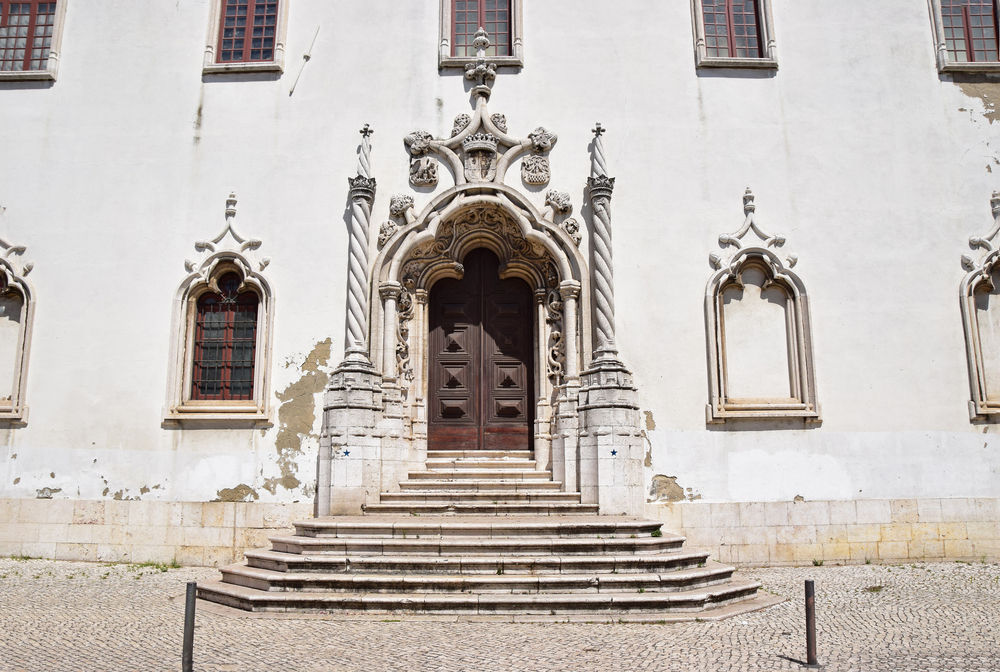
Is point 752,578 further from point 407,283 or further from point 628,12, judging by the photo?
point 628,12

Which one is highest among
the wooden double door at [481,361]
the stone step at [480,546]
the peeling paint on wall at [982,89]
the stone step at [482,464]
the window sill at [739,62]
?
the window sill at [739,62]

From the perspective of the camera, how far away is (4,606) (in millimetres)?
8000

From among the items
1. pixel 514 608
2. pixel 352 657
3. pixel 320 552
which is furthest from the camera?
pixel 320 552

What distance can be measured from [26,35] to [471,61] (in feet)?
24.8

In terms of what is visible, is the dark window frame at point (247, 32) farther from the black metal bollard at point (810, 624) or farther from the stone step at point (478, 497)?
the black metal bollard at point (810, 624)

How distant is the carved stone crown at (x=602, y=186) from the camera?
445 inches

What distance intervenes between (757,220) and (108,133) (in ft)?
33.5

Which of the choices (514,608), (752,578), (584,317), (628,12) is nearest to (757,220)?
(584,317)

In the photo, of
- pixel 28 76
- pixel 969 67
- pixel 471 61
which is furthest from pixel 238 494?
pixel 969 67

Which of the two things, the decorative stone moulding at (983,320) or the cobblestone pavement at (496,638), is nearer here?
the cobblestone pavement at (496,638)

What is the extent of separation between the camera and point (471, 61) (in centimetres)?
1205

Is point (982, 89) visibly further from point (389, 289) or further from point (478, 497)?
point (478, 497)

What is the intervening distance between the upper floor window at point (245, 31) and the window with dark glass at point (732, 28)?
691cm

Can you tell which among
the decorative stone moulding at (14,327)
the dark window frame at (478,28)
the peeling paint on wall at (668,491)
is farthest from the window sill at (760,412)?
the decorative stone moulding at (14,327)
